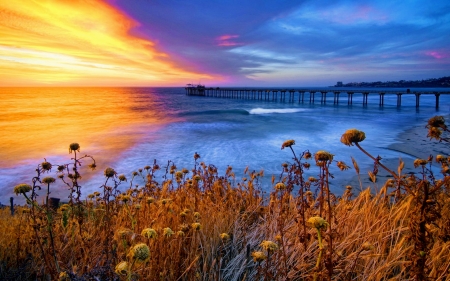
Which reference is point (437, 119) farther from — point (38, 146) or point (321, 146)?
point (38, 146)

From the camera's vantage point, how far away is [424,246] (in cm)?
158

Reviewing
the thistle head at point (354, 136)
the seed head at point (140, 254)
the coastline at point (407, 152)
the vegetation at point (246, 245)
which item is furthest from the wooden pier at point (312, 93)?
the seed head at point (140, 254)

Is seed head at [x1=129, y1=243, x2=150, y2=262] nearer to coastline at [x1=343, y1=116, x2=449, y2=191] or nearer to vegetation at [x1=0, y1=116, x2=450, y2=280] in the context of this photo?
vegetation at [x1=0, y1=116, x2=450, y2=280]

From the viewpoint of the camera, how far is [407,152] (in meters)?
15.5

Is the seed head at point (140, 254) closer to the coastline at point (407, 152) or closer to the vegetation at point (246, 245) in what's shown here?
the vegetation at point (246, 245)

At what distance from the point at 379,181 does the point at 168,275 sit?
369 inches

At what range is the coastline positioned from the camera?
33.2ft

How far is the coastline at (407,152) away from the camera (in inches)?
399

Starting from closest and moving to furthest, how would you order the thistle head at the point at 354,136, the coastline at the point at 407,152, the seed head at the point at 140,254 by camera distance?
the seed head at the point at 140,254 < the thistle head at the point at 354,136 < the coastline at the point at 407,152

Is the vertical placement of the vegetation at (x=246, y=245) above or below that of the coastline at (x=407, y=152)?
above

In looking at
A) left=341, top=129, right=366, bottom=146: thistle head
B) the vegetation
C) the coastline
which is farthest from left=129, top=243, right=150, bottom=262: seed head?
the coastline

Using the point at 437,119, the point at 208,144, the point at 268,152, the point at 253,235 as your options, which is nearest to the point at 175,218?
the point at 253,235

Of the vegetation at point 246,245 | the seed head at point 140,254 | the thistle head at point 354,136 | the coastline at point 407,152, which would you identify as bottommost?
the coastline at point 407,152

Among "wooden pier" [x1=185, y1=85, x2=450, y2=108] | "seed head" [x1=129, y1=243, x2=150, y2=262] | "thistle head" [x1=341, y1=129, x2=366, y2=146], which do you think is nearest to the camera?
"seed head" [x1=129, y1=243, x2=150, y2=262]
